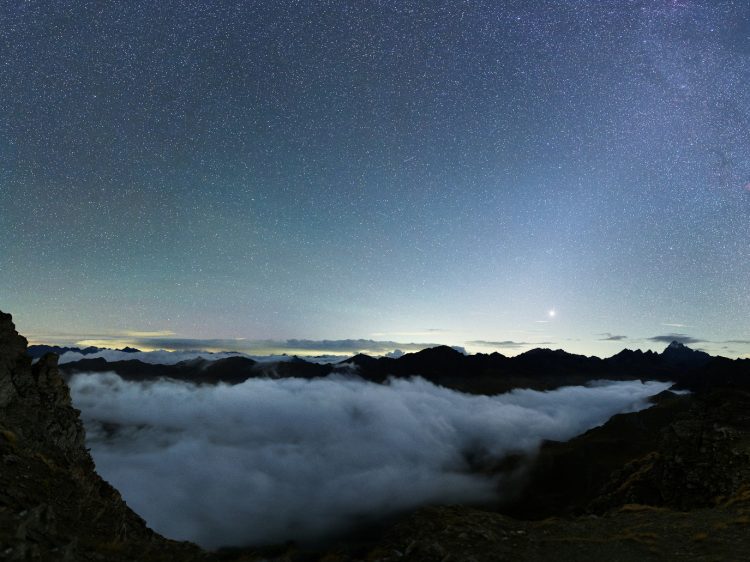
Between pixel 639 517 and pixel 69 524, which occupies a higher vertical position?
pixel 69 524

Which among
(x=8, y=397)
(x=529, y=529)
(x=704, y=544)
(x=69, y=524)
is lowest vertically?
A: (x=529, y=529)

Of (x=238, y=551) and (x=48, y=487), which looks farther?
(x=238, y=551)

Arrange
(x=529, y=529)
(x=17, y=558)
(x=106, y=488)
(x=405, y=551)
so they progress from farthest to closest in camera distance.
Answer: (x=106, y=488) → (x=529, y=529) → (x=405, y=551) → (x=17, y=558)

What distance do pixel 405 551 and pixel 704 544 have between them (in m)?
16.3

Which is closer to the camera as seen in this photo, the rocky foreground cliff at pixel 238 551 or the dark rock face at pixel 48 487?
the dark rock face at pixel 48 487

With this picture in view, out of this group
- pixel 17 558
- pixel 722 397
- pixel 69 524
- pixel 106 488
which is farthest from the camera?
pixel 722 397

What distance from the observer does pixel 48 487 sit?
21078 mm

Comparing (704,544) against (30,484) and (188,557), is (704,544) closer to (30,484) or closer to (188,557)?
(188,557)

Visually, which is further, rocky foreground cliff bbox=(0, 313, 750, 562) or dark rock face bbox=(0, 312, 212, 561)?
rocky foreground cliff bbox=(0, 313, 750, 562)

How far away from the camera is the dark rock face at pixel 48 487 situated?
13.1 m

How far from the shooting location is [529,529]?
25.9m

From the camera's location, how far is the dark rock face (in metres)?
13.1

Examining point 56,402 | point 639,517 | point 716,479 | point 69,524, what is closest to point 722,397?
point 716,479

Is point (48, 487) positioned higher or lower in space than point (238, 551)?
higher
